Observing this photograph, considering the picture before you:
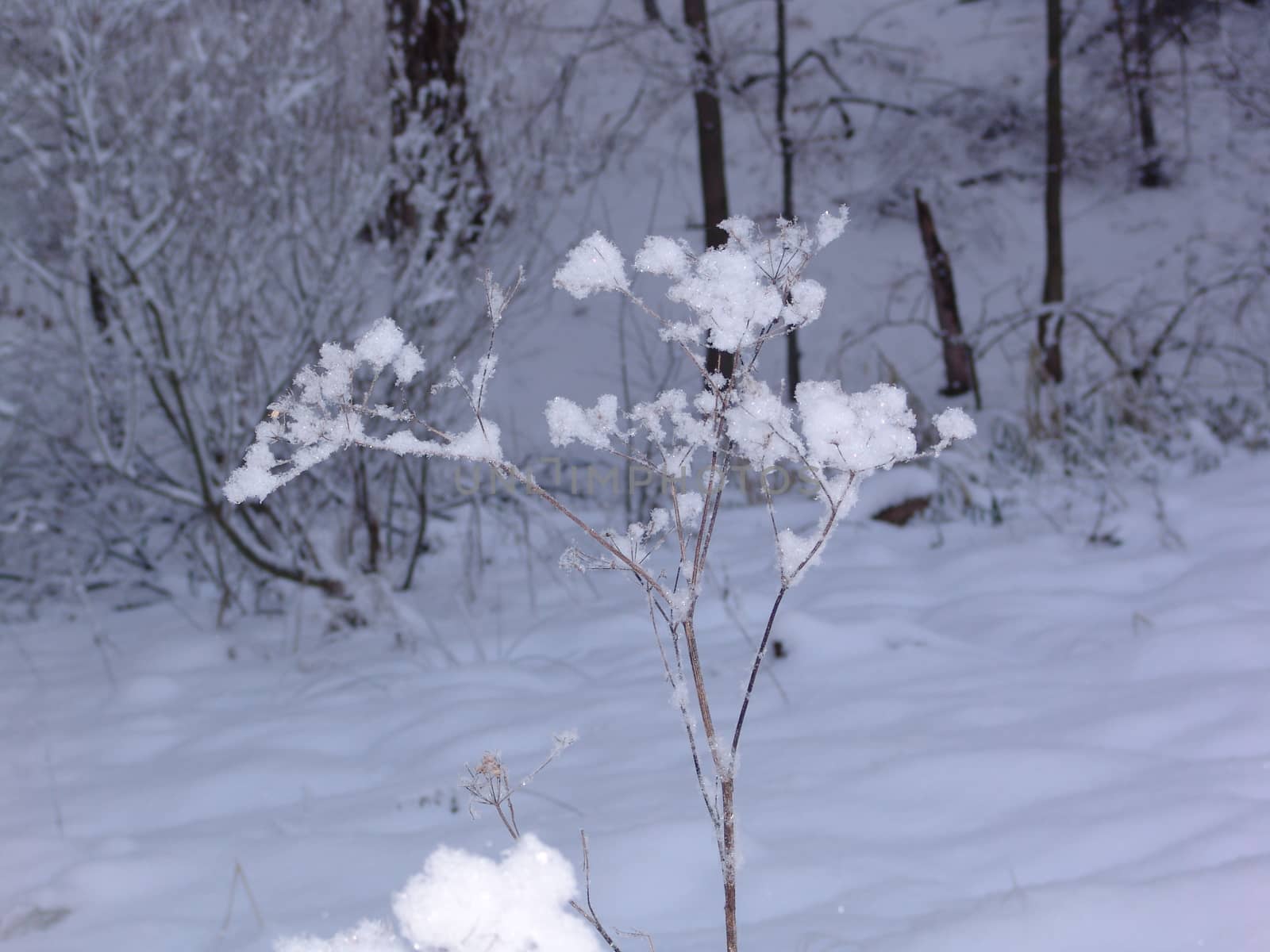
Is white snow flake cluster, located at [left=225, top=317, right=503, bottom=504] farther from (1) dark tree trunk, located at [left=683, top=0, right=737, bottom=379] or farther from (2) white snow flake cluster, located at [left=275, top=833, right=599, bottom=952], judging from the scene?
(1) dark tree trunk, located at [left=683, top=0, right=737, bottom=379]

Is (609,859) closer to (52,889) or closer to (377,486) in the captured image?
(52,889)

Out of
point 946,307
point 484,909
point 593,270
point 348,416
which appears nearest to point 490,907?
point 484,909

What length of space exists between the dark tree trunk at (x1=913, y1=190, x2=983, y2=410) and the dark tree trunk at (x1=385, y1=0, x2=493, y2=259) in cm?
346

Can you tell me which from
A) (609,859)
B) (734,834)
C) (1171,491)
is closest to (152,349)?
(609,859)

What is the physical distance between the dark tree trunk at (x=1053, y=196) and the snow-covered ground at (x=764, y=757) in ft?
12.9

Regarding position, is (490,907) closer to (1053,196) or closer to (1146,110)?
(1053,196)

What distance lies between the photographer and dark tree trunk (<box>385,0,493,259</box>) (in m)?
4.18

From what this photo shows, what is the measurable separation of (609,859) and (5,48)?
12.5 ft

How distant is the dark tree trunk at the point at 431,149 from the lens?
4176mm

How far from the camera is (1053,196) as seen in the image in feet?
24.3

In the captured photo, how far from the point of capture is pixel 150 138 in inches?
159

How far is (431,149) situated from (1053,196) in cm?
524

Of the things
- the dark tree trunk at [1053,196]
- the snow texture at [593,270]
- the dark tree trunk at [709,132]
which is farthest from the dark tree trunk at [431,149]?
the dark tree trunk at [1053,196]

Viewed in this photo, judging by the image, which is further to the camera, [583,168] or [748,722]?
[583,168]
